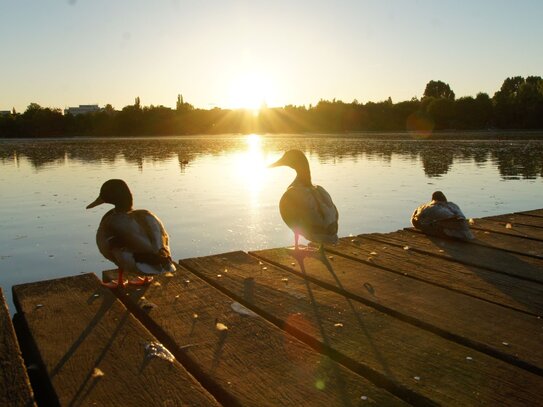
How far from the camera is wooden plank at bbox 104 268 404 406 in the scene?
7.88ft

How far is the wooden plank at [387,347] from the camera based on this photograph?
243 cm

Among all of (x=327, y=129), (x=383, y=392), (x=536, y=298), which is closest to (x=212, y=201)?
(x=536, y=298)

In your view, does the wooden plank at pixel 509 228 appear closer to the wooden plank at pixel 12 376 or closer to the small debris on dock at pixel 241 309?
the small debris on dock at pixel 241 309

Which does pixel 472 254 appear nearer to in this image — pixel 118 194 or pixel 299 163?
pixel 299 163

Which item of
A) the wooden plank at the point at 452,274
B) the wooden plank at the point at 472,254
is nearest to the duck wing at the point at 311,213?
the wooden plank at the point at 452,274

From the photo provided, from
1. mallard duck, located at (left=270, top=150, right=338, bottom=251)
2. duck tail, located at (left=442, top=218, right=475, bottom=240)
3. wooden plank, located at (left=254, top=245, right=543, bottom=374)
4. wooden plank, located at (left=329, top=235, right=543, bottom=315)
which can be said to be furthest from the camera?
duck tail, located at (left=442, top=218, right=475, bottom=240)

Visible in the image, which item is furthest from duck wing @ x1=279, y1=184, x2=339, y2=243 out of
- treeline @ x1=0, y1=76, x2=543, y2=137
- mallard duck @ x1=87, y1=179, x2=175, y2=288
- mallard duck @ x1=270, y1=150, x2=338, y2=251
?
treeline @ x1=0, y1=76, x2=543, y2=137

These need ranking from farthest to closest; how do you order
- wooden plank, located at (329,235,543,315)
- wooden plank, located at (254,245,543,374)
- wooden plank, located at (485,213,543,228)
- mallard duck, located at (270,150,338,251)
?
1. wooden plank, located at (485,213,543,228)
2. mallard duck, located at (270,150,338,251)
3. wooden plank, located at (329,235,543,315)
4. wooden plank, located at (254,245,543,374)

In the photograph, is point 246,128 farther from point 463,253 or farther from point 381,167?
point 463,253

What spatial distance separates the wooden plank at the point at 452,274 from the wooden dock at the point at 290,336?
22 mm

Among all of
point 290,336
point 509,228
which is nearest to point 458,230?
point 509,228

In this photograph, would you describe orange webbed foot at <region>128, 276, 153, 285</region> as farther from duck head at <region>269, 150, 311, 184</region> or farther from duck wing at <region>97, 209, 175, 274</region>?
duck head at <region>269, 150, 311, 184</region>

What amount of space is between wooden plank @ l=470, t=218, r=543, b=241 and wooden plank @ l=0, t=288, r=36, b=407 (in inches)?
220

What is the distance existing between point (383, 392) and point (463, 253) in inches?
130
